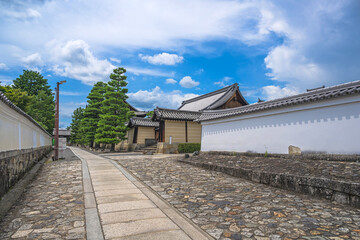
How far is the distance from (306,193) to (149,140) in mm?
25524

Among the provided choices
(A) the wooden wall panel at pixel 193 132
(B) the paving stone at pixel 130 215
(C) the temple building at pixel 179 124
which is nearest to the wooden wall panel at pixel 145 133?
(C) the temple building at pixel 179 124

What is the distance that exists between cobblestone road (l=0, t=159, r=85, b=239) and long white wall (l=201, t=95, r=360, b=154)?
8475mm

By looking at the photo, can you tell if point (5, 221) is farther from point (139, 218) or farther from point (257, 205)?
point (257, 205)

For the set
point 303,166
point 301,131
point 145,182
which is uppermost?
point 301,131

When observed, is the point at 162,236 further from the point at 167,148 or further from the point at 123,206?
the point at 167,148

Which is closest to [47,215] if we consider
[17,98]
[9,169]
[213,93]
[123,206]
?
[123,206]

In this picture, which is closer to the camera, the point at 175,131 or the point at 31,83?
the point at 175,131

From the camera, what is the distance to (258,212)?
5.17 meters

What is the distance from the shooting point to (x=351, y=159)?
7.61 meters

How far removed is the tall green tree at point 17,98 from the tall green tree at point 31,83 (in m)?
14.5

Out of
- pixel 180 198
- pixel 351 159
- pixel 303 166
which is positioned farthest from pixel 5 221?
pixel 351 159

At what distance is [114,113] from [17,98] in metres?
21.1

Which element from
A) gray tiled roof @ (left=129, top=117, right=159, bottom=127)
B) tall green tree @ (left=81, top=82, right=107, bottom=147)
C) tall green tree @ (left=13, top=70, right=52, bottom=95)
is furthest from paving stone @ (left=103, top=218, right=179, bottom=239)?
tall green tree @ (left=13, top=70, right=52, bottom=95)

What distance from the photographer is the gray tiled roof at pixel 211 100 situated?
92.8 feet
